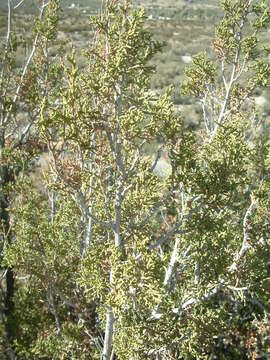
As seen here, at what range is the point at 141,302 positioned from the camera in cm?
620

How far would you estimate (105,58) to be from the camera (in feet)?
19.0

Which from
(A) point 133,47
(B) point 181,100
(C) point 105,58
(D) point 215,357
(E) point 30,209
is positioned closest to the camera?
(A) point 133,47

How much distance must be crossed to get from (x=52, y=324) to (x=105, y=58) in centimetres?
686

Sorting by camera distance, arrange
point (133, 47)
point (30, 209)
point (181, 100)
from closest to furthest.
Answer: point (133, 47) → point (30, 209) → point (181, 100)

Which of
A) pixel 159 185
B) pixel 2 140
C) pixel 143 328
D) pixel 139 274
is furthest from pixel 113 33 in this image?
pixel 2 140

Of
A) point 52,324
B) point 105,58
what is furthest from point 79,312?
point 105,58

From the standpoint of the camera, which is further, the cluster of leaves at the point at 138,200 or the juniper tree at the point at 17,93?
the juniper tree at the point at 17,93

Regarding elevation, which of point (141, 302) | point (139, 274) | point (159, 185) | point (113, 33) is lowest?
point (141, 302)

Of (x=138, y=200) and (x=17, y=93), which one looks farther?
(x=17, y=93)

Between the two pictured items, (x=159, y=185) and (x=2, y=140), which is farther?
(x=2, y=140)

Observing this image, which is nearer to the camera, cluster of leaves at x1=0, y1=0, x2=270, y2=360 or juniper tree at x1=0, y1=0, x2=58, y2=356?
cluster of leaves at x1=0, y1=0, x2=270, y2=360

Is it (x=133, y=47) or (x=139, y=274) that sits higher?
(x=133, y=47)

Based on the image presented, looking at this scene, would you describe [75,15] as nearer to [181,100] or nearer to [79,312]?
[181,100]

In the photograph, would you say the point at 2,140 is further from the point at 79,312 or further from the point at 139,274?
the point at 139,274
